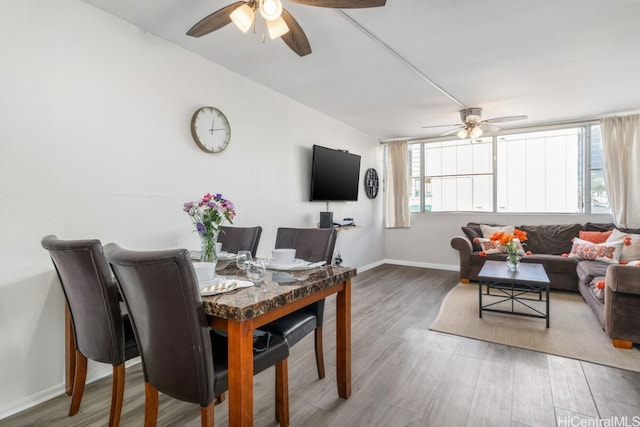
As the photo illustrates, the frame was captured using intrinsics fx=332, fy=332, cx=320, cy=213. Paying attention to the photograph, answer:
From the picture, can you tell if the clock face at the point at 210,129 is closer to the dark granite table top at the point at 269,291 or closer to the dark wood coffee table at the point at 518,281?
the dark granite table top at the point at 269,291

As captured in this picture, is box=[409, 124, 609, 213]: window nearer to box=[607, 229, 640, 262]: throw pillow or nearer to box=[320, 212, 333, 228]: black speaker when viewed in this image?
box=[607, 229, 640, 262]: throw pillow

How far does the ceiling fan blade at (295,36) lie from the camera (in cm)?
189

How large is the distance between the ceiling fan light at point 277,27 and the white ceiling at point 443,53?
1.35ft

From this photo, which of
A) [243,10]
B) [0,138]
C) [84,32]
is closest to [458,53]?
[243,10]

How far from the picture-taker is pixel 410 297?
412 centimetres

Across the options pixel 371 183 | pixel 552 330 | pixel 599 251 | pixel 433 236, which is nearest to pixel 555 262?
pixel 599 251

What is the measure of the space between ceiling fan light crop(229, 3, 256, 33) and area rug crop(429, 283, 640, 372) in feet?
9.28

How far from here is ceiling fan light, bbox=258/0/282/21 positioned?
1.62m

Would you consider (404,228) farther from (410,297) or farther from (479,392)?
(479,392)

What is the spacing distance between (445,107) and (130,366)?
433 cm

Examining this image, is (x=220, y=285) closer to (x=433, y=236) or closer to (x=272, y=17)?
(x=272, y=17)

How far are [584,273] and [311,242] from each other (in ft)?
10.8

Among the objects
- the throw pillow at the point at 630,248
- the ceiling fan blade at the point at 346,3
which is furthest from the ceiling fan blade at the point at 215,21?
the throw pillow at the point at 630,248

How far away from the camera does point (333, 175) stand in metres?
4.61
